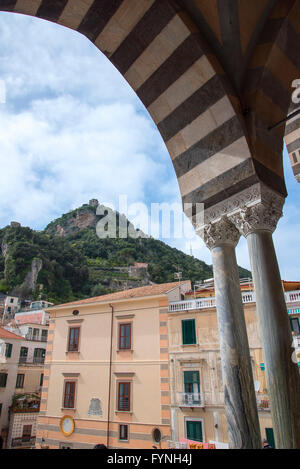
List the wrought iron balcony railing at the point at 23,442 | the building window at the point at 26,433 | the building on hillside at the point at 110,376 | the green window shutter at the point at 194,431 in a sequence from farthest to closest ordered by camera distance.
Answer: the building window at the point at 26,433 → the wrought iron balcony railing at the point at 23,442 → the building on hillside at the point at 110,376 → the green window shutter at the point at 194,431

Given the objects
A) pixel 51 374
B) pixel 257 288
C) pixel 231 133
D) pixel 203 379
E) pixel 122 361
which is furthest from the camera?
pixel 51 374

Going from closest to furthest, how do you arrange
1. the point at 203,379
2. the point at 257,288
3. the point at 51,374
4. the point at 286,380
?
the point at 286,380 → the point at 257,288 → the point at 203,379 → the point at 51,374

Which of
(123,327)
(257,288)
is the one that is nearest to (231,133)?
(257,288)

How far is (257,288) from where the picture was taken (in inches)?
114

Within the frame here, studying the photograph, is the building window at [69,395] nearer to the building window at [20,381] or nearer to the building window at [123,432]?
the building window at [123,432]

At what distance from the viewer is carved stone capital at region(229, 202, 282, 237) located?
314 centimetres

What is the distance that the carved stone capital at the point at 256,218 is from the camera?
3145mm

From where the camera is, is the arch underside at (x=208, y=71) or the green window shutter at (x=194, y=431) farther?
the green window shutter at (x=194, y=431)

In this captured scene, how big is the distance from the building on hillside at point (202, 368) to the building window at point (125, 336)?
7.57 feet

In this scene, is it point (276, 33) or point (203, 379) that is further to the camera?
point (203, 379)

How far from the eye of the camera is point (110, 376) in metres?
16.0

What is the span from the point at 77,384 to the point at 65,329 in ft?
10.4

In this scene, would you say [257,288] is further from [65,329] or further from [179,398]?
[65,329]

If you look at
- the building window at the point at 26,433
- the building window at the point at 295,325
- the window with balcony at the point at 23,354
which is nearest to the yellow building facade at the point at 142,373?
the building window at the point at 295,325
